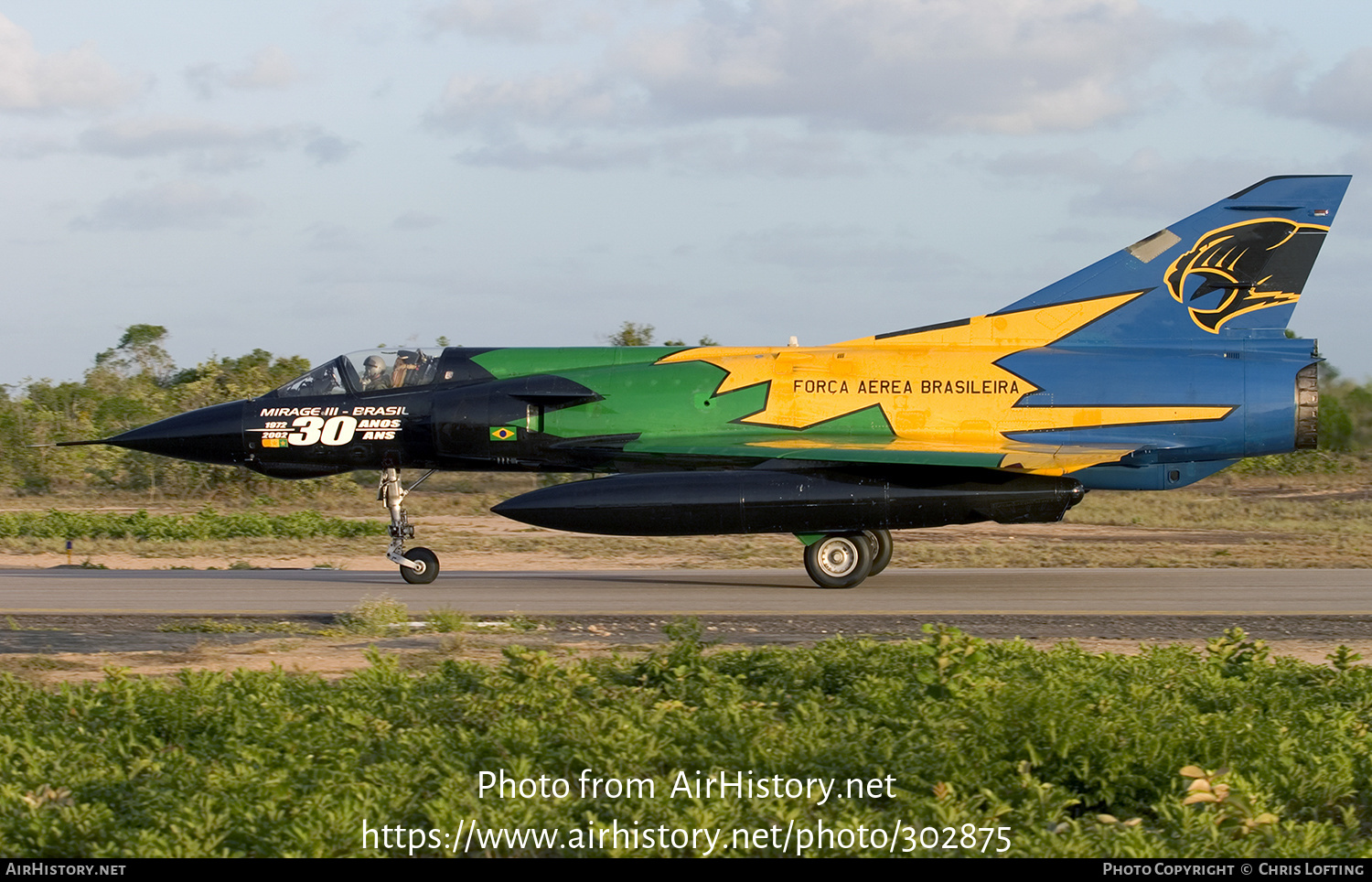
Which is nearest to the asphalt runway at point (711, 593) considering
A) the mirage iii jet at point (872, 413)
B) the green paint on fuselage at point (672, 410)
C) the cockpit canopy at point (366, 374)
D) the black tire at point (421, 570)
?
the black tire at point (421, 570)

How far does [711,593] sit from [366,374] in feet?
17.2

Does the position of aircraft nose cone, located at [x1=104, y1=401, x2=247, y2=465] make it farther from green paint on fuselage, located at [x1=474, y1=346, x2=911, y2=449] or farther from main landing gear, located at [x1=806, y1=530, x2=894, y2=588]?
main landing gear, located at [x1=806, y1=530, x2=894, y2=588]

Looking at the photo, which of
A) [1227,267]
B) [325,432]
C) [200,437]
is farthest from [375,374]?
[1227,267]

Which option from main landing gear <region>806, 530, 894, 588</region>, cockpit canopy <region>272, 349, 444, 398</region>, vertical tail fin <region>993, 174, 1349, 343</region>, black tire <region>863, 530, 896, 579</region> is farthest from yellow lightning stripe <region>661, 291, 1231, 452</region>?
cockpit canopy <region>272, 349, 444, 398</region>

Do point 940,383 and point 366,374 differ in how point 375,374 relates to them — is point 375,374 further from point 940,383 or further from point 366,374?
point 940,383

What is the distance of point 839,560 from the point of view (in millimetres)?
15039

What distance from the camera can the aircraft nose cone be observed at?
15586mm

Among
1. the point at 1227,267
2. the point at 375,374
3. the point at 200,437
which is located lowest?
the point at 200,437

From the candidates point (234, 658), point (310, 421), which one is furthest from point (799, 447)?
point (234, 658)

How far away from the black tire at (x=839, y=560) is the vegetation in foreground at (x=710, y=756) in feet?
22.3

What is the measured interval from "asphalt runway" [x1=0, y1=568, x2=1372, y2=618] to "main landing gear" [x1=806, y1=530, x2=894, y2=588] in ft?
0.54

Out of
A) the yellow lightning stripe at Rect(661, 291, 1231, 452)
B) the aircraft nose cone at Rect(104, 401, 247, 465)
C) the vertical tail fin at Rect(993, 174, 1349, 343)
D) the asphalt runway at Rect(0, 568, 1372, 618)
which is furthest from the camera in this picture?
the aircraft nose cone at Rect(104, 401, 247, 465)

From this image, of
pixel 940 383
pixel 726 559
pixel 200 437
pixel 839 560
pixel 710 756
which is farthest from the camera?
pixel 726 559

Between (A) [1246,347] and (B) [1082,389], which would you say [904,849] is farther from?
(A) [1246,347]
